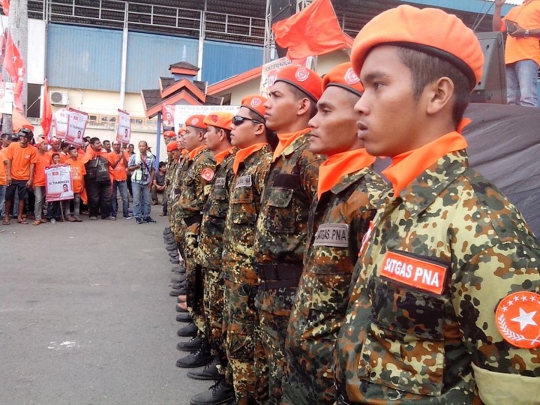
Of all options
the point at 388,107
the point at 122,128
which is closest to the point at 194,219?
the point at 388,107

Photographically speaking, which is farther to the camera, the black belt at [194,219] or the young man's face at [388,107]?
the black belt at [194,219]

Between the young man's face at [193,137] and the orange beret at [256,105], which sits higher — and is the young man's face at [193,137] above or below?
below

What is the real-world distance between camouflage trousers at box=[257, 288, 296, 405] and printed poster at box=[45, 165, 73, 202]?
1092 centimetres

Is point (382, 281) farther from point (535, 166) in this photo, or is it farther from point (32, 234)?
point (32, 234)

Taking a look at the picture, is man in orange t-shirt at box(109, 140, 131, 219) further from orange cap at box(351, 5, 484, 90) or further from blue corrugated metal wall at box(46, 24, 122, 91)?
blue corrugated metal wall at box(46, 24, 122, 91)

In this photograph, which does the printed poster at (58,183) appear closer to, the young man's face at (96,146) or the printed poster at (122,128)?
the young man's face at (96,146)

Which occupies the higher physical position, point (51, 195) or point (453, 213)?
point (453, 213)

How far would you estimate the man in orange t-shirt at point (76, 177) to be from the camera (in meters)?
12.9

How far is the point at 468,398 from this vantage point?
1.14 metres

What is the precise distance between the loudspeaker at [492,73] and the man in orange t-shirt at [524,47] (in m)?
1.00

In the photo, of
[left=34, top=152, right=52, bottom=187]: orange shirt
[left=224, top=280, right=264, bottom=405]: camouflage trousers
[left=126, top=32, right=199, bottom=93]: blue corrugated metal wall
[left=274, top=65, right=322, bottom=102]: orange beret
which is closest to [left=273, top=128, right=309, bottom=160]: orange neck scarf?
[left=274, top=65, right=322, bottom=102]: orange beret

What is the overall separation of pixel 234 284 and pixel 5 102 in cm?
1105

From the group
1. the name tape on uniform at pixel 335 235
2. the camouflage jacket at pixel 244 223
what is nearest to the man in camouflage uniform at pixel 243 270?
the camouflage jacket at pixel 244 223

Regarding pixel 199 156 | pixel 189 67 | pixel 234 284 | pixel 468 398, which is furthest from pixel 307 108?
pixel 189 67
